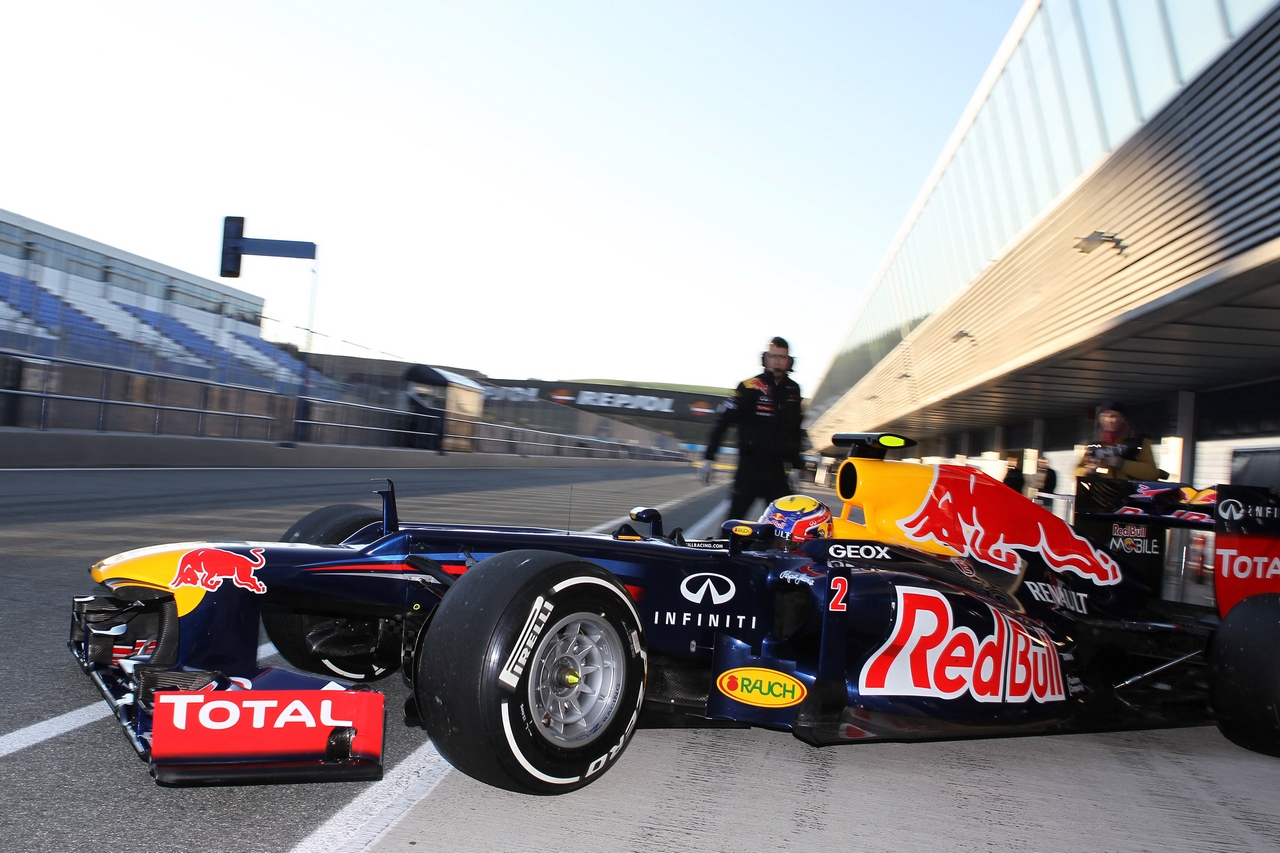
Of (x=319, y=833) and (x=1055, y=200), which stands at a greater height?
(x=1055, y=200)

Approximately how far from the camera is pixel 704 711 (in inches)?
130

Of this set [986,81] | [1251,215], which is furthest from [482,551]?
[986,81]

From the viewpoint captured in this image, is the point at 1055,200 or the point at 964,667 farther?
the point at 1055,200

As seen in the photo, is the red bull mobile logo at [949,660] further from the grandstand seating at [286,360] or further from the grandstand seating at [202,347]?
the grandstand seating at [286,360]

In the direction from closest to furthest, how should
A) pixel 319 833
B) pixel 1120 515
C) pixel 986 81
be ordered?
1. pixel 319 833
2. pixel 1120 515
3. pixel 986 81

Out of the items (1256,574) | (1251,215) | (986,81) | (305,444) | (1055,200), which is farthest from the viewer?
(305,444)

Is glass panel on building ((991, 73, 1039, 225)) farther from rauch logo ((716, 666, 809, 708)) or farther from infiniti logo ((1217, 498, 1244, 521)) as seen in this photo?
rauch logo ((716, 666, 809, 708))

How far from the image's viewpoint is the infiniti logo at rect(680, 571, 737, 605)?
357cm

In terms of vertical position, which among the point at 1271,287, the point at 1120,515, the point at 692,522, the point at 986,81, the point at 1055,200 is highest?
the point at 986,81

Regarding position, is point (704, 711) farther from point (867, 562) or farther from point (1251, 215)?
point (1251, 215)

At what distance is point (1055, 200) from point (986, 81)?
4.45 metres

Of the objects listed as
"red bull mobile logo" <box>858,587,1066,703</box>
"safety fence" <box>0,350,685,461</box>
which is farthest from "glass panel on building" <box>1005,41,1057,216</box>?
"safety fence" <box>0,350,685,461</box>

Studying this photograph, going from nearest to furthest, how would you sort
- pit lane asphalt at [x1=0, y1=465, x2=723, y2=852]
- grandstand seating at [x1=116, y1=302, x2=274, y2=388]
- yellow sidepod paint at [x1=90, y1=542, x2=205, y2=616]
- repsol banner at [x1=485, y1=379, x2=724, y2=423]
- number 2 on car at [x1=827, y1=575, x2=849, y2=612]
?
pit lane asphalt at [x1=0, y1=465, x2=723, y2=852] < yellow sidepod paint at [x1=90, y1=542, x2=205, y2=616] < number 2 on car at [x1=827, y1=575, x2=849, y2=612] < grandstand seating at [x1=116, y1=302, x2=274, y2=388] < repsol banner at [x1=485, y1=379, x2=724, y2=423]

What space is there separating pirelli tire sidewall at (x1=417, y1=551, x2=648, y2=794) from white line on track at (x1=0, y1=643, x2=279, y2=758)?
1.08 m
